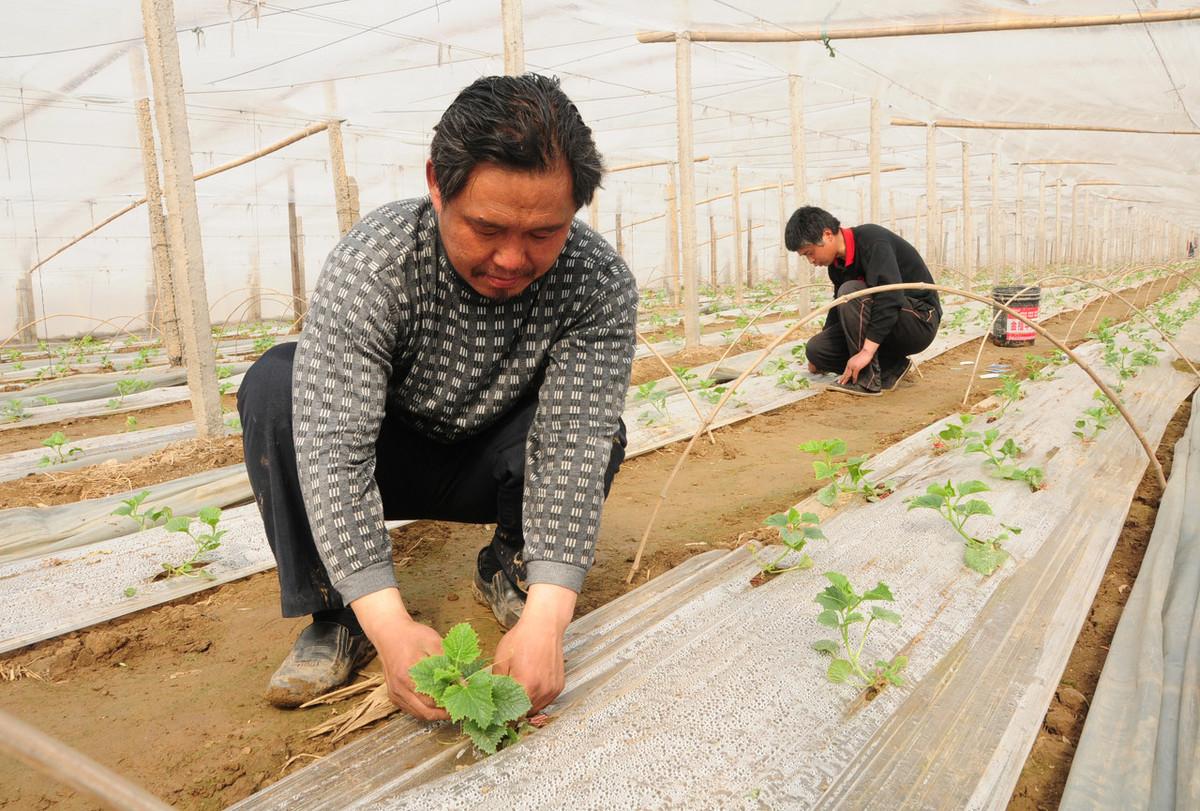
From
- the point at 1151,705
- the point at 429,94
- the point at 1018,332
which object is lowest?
the point at 1018,332

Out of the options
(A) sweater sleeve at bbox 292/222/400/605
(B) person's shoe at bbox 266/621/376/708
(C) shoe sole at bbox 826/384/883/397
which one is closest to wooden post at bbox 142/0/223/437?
(B) person's shoe at bbox 266/621/376/708

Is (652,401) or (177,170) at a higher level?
(177,170)

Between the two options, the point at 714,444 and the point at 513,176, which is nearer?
the point at 513,176

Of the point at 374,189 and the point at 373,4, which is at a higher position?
the point at 373,4

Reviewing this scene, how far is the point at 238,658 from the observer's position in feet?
6.18

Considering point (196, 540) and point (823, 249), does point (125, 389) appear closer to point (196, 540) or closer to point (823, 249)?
point (196, 540)

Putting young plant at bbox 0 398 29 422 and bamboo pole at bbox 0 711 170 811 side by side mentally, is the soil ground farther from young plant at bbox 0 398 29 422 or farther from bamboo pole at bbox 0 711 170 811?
young plant at bbox 0 398 29 422

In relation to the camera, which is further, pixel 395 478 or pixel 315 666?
pixel 395 478

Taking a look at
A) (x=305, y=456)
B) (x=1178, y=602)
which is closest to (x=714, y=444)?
(x=1178, y=602)

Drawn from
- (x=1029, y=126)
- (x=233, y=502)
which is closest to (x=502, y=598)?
(x=233, y=502)

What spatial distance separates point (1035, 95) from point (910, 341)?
4588mm

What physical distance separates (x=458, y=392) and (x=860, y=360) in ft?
11.8

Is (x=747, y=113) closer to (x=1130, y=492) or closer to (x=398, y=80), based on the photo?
(x=398, y=80)

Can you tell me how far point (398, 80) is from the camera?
7102 mm
